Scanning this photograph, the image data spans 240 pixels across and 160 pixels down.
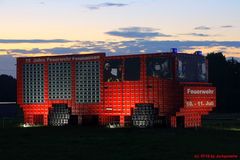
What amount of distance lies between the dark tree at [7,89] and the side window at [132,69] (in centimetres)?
8825

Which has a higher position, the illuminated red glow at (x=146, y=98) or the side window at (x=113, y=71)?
the side window at (x=113, y=71)

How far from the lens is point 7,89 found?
14988 centimetres

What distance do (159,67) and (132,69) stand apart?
295cm

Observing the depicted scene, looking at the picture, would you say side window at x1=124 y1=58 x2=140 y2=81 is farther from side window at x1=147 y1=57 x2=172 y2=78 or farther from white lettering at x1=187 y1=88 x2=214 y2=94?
white lettering at x1=187 y1=88 x2=214 y2=94

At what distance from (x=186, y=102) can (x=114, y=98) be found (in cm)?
742

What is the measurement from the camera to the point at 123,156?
83.3 feet

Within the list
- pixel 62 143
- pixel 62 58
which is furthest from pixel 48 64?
pixel 62 143

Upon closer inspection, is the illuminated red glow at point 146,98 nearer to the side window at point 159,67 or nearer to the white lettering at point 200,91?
the white lettering at point 200,91

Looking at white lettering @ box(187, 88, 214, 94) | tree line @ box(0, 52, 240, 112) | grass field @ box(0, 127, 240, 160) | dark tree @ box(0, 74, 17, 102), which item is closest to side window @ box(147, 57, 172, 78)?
white lettering @ box(187, 88, 214, 94)

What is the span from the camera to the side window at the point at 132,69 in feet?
173

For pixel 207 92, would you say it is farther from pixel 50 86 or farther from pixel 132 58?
pixel 50 86

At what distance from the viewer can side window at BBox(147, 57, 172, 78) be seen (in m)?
50.7

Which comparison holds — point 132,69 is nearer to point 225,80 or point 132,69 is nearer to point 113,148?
point 113,148

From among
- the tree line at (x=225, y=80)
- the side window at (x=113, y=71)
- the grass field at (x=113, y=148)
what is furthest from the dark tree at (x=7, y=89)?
the grass field at (x=113, y=148)
